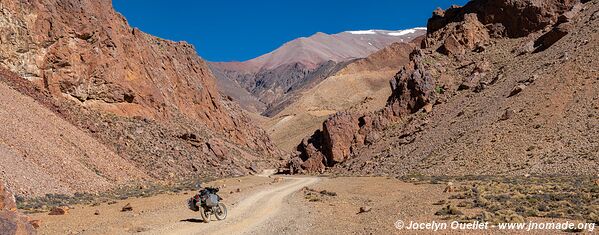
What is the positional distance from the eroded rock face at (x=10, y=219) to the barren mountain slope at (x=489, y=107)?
2967 cm

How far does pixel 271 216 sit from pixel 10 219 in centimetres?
924

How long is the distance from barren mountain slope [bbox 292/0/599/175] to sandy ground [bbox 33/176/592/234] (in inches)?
550

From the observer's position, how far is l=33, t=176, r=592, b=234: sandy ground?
1485cm

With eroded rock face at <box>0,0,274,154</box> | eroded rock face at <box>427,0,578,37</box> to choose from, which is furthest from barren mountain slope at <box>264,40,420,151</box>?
eroded rock face at <box>0,0,274,154</box>

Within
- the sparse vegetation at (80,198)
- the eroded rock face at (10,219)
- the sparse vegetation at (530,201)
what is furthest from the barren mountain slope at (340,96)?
the eroded rock face at (10,219)

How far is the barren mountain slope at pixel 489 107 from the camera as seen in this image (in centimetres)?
3578

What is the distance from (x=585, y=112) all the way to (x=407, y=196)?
21760 mm

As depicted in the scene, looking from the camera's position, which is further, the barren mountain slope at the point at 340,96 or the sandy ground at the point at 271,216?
the barren mountain slope at the point at 340,96

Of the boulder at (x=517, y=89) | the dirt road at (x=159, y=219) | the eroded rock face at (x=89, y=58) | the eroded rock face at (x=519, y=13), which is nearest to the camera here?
the dirt road at (x=159, y=219)

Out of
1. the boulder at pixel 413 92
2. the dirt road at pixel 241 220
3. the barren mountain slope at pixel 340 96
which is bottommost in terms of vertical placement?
the dirt road at pixel 241 220

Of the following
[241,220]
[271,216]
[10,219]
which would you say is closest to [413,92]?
[271,216]

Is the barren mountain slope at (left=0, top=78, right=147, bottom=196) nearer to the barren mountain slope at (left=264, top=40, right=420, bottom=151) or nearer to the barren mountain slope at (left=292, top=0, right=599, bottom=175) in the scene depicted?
the barren mountain slope at (left=292, top=0, right=599, bottom=175)

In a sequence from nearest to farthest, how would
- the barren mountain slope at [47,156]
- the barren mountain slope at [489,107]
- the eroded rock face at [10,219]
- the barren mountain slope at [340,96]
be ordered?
the eroded rock face at [10,219] < the barren mountain slope at [47,156] < the barren mountain slope at [489,107] < the barren mountain slope at [340,96]

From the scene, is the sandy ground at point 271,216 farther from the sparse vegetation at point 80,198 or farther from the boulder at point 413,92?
the boulder at point 413,92
